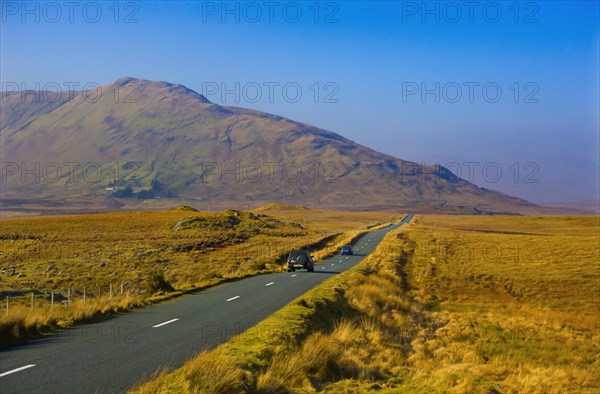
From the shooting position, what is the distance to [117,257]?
172 feet

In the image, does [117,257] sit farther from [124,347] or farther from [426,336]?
[124,347]

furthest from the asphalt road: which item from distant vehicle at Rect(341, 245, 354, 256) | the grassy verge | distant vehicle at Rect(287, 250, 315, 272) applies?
distant vehicle at Rect(341, 245, 354, 256)

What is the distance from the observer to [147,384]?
9.05 metres

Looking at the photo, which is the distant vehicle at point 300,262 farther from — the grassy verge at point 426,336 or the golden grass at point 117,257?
the grassy verge at point 426,336

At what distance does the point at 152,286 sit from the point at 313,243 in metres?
42.3

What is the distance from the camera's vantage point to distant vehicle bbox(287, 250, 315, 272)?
39.4 metres

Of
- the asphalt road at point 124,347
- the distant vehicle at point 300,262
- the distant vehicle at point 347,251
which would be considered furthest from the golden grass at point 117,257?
the distant vehicle at point 300,262

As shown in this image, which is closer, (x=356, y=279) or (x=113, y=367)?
(x=113, y=367)

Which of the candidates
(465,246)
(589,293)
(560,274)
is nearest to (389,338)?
(589,293)

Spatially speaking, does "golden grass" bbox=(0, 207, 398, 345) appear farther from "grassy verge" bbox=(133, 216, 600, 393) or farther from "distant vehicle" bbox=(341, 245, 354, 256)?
"grassy verge" bbox=(133, 216, 600, 393)

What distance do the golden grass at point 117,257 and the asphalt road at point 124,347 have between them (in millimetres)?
1211

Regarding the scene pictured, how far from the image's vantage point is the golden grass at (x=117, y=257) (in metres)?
18.3

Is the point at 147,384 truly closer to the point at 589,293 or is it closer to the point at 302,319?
the point at 302,319

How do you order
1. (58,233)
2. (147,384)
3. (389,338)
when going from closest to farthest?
1. (147,384)
2. (389,338)
3. (58,233)
